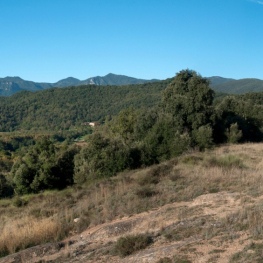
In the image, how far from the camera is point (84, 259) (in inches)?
302

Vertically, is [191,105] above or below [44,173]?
above

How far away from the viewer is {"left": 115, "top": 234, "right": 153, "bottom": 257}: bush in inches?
295

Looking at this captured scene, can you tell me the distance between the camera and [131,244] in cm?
766

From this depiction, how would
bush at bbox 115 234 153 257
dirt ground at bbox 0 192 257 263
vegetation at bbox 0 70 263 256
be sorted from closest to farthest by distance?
dirt ground at bbox 0 192 257 263
bush at bbox 115 234 153 257
vegetation at bbox 0 70 263 256

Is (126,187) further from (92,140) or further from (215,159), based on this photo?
(92,140)

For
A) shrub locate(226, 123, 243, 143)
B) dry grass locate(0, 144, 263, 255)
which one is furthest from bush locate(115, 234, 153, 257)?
shrub locate(226, 123, 243, 143)

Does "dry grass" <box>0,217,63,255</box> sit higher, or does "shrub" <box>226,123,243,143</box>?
"shrub" <box>226,123,243,143</box>

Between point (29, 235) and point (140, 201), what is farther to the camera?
point (140, 201)

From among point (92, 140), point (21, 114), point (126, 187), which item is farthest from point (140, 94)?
point (126, 187)

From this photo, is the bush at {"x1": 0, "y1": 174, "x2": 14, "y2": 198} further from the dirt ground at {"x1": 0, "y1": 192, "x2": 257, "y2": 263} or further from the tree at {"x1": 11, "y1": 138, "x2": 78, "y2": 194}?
the dirt ground at {"x1": 0, "y1": 192, "x2": 257, "y2": 263}

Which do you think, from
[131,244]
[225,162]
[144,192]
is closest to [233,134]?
[225,162]

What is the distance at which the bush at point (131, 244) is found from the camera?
7.48 metres

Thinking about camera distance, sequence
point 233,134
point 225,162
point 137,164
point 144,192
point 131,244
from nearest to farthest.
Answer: point 131,244
point 144,192
point 225,162
point 137,164
point 233,134

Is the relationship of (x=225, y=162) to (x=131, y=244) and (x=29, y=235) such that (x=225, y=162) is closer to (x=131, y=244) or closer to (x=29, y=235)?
(x=29, y=235)
